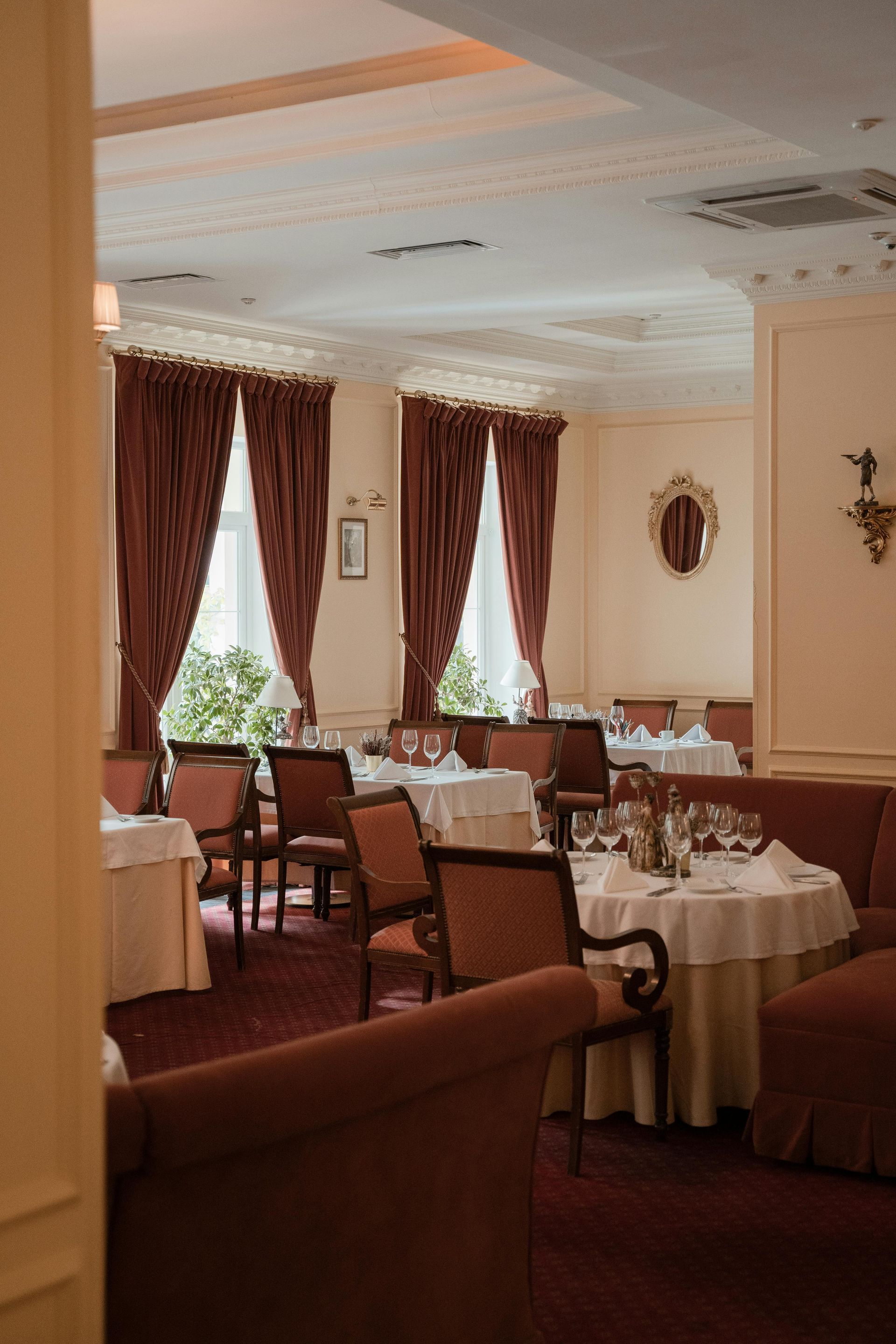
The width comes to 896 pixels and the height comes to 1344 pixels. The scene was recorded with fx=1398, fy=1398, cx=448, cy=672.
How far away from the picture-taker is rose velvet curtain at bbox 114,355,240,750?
8289 millimetres

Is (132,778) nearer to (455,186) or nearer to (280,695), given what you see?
(280,695)

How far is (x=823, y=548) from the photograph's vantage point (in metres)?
7.26

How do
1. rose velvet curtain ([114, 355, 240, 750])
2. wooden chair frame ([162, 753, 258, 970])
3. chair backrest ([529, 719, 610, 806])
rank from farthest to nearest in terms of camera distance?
chair backrest ([529, 719, 610, 806]), rose velvet curtain ([114, 355, 240, 750]), wooden chair frame ([162, 753, 258, 970])

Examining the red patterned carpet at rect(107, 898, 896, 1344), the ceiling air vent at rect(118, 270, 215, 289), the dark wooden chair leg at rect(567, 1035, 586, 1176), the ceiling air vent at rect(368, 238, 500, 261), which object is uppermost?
the ceiling air vent at rect(118, 270, 215, 289)

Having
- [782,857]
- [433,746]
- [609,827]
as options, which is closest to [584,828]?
[609,827]

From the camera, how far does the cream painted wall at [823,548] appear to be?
7.10m

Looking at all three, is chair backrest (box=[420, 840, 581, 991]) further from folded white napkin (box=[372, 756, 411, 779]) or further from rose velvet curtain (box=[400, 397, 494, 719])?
rose velvet curtain (box=[400, 397, 494, 719])

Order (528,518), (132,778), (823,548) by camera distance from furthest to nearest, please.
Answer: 1. (528,518)
2. (823,548)
3. (132,778)

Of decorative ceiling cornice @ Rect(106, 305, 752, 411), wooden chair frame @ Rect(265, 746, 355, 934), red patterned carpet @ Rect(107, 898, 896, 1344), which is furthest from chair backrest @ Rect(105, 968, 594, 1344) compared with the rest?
decorative ceiling cornice @ Rect(106, 305, 752, 411)

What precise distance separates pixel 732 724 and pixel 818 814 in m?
4.23

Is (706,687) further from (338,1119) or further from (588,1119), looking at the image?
(338,1119)

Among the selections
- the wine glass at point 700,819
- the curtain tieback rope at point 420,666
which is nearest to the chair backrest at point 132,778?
the wine glass at point 700,819

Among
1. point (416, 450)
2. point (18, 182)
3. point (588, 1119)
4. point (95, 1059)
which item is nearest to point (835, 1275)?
point (588, 1119)

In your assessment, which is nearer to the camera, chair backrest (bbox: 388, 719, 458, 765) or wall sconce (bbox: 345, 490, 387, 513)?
chair backrest (bbox: 388, 719, 458, 765)
